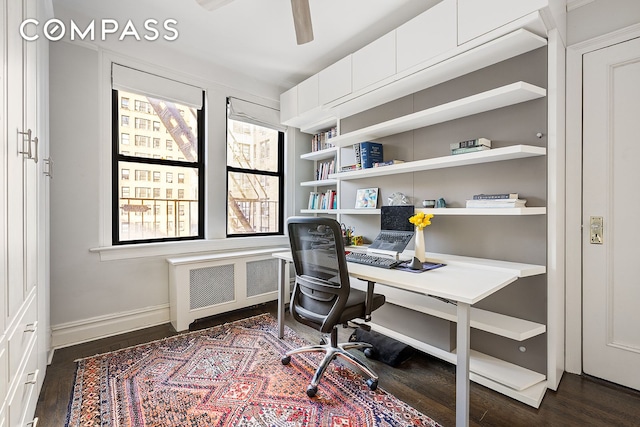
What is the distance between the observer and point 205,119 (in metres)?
3.17

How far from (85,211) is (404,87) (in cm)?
281

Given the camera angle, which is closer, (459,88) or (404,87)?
(459,88)

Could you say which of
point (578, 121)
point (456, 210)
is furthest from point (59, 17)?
point (578, 121)

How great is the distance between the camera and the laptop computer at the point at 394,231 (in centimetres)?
221

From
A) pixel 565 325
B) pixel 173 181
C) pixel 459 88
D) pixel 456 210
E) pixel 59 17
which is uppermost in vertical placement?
pixel 59 17

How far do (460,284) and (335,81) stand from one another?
7.26ft

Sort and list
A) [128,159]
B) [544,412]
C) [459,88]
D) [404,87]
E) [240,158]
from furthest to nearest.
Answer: [240,158]
[128,159]
[404,87]
[459,88]
[544,412]

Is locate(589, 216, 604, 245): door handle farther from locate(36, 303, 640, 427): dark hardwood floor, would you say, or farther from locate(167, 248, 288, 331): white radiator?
locate(167, 248, 288, 331): white radiator

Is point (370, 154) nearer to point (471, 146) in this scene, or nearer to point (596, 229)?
point (471, 146)

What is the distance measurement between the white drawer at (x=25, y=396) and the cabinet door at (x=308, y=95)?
2833 millimetres

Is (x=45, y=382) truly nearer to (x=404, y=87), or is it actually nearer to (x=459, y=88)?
(x=404, y=87)

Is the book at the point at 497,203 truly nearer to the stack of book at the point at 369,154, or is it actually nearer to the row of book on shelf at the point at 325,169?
the stack of book at the point at 369,154

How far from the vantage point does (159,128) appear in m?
2.96

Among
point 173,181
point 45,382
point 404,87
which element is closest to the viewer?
point 45,382
